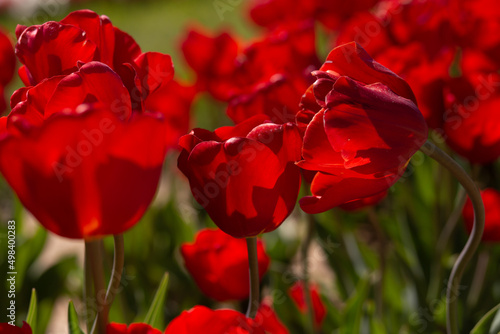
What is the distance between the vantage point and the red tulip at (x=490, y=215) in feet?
2.80

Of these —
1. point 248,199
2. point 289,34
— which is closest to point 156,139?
point 248,199

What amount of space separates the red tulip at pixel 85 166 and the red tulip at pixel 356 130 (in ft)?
0.41

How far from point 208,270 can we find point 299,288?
25 centimetres

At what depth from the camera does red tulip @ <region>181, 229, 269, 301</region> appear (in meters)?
0.74

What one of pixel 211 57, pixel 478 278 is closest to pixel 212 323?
pixel 478 278

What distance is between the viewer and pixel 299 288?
0.95 meters

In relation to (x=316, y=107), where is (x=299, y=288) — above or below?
below

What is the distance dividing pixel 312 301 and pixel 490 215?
28 cm

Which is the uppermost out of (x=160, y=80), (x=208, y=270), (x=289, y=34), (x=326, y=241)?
(x=160, y=80)

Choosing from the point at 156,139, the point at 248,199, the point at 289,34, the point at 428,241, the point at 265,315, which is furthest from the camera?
the point at 428,241

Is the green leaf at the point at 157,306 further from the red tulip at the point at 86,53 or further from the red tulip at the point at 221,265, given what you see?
the red tulip at the point at 86,53

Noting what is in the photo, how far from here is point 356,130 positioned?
0.43 metres

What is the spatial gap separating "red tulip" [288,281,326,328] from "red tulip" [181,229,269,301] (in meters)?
0.15

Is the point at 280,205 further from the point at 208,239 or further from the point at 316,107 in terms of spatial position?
the point at 208,239
